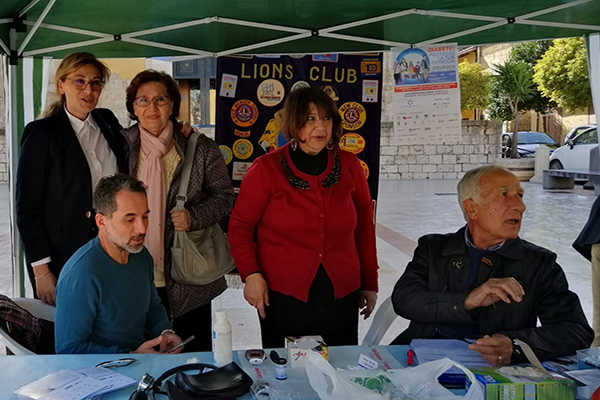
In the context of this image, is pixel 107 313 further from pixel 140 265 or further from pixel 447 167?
pixel 447 167

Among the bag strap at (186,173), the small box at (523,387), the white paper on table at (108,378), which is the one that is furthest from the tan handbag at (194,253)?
the small box at (523,387)

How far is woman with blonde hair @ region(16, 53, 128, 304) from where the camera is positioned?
2658 mm

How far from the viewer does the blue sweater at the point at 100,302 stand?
194 cm

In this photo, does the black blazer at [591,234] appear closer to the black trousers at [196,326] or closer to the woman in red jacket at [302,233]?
the woman in red jacket at [302,233]

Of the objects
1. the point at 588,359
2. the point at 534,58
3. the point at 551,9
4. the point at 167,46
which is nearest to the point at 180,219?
the point at 167,46

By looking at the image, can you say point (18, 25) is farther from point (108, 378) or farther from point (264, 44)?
point (108, 378)

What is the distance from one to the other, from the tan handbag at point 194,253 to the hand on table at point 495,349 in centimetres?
137

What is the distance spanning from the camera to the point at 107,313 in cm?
202

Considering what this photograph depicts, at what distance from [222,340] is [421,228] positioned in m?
7.56

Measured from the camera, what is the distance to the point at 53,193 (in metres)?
2.70

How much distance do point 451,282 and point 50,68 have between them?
2.76m

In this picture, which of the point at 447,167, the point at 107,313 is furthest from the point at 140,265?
the point at 447,167

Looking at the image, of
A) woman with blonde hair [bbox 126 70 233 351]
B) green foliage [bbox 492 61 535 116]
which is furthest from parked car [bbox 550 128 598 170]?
woman with blonde hair [bbox 126 70 233 351]

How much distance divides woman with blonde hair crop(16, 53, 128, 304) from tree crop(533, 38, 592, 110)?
1990 cm
